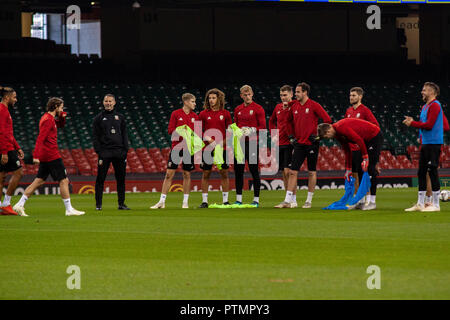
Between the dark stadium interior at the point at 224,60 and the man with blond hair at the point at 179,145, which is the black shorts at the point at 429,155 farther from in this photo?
the dark stadium interior at the point at 224,60

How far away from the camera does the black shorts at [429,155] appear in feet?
48.4

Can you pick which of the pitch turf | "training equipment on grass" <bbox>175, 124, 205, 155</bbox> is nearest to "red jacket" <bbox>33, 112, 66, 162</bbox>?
the pitch turf

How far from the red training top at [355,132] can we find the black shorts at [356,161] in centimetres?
20

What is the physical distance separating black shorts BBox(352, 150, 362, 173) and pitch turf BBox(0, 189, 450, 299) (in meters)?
1.20

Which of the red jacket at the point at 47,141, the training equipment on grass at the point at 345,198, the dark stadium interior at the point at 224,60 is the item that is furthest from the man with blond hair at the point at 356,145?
the dark stadium interior at the point at 224,60

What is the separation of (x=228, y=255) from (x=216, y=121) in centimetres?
767

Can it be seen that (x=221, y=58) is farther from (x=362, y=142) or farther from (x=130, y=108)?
(x=362, y=142)

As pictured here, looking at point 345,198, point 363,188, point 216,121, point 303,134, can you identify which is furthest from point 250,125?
point 363,188

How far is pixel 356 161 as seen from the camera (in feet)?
52.4

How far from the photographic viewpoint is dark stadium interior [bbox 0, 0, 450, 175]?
115 feet

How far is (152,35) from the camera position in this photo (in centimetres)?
3847

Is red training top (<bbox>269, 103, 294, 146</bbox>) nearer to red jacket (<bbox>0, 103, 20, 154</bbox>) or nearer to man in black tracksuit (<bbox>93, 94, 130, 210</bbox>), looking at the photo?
man in black tracksuit (<bbox>93, 94, 130, 210</bbox>)

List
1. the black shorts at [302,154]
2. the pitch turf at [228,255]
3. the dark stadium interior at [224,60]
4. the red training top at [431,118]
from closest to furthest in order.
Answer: the pitch turf at [228,255]
the red training top at [431,118]
the black shorts at [302,154]
the dark stadium interior at [224,60]
